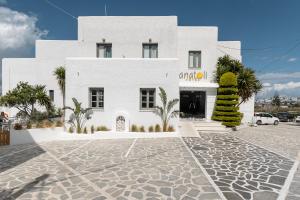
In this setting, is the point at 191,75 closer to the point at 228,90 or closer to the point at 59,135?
the point at 228,90

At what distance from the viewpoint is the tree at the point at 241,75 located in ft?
58.6

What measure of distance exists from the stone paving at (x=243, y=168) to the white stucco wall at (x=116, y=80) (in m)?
5.08

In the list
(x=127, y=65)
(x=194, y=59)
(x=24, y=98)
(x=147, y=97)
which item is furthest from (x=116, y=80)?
(x=194, y=59)

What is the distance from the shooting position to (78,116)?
13.1 meters

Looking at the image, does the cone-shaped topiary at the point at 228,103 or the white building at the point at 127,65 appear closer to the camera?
the white building at the point at 127,65

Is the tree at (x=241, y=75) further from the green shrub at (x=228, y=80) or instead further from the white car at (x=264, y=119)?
the white car at (x=264, y=119)

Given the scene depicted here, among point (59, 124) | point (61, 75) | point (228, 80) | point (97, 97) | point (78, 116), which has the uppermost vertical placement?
point (61, 75)

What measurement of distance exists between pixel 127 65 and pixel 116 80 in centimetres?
135

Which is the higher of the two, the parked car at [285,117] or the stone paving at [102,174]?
the stone paving at [102,174]

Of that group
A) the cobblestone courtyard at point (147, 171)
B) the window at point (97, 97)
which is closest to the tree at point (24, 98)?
the window at point (97, 97)

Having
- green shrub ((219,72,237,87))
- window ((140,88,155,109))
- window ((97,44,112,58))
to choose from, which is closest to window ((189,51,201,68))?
green shrub ((219,72,237,87))

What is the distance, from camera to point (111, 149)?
9680mm

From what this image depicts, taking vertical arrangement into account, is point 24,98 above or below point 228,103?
above

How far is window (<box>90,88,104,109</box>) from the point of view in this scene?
13570 millimetres
